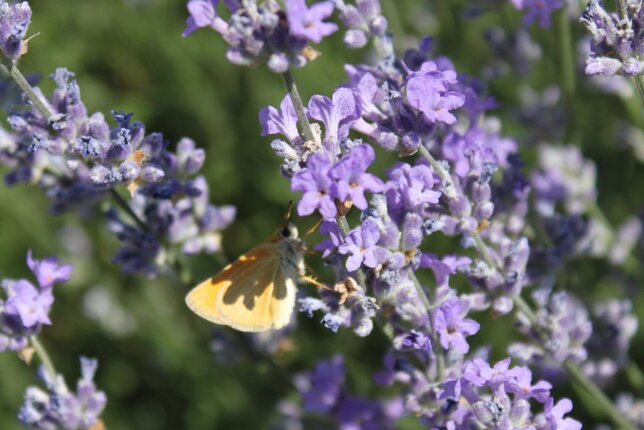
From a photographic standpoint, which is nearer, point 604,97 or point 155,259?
point 155,259

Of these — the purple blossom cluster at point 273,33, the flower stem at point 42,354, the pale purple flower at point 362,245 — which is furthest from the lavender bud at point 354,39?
the flower stem at point 42,354

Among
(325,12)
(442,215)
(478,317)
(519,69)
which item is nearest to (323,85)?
(519,69)

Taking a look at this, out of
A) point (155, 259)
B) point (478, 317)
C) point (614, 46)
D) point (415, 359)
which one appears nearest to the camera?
point (614, 46)

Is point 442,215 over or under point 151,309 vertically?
over

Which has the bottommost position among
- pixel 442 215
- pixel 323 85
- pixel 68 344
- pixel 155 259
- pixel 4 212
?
pixel 68 344

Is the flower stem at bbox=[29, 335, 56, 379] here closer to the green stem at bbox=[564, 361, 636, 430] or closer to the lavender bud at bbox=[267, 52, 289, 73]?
the lavender bud at bbox=[267, 52, 289, 73]

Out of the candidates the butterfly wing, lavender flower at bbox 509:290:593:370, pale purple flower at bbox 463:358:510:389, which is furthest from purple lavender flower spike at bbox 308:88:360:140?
lavender flower at bbox 509:290:593:370

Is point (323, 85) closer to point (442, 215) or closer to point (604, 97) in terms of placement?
point (604, 97)

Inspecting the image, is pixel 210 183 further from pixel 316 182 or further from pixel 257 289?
pixel 316 182

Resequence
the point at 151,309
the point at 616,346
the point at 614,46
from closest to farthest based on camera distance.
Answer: the point at 614,46 < the point at 616,346 < the point at 151,309
